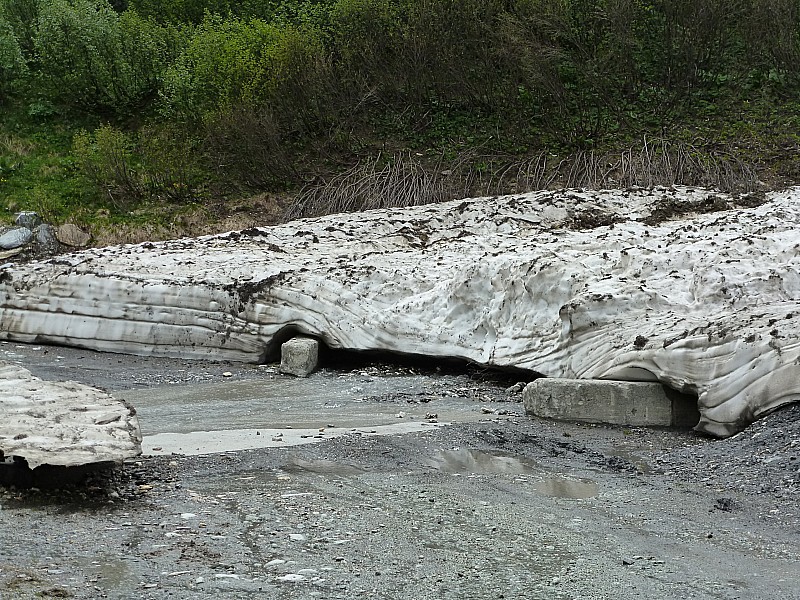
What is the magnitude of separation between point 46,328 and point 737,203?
784 cm

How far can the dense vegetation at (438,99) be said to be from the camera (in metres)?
17.2

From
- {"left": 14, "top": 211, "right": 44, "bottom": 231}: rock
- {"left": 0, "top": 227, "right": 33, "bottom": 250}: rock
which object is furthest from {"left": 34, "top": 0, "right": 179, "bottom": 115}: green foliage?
{"left": 0, "top": 227, "right": 33, "bottom": 250}: rock

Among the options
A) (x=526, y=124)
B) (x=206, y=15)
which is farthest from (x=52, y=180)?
(x=526, y=124)

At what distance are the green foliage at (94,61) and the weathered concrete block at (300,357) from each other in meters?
15.2

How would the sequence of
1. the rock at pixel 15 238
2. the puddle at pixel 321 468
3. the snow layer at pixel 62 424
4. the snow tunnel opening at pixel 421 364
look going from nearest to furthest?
the snow layer at pixel 62 424 → the puddle at pixel 321 468 → the snow tunnel opening at pixel 421 364 → the rock at pixel 15 238

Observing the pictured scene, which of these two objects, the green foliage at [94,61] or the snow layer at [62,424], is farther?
the green foliage at [94,61]

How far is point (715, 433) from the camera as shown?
569 cm

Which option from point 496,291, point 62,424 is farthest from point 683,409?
point 62,424

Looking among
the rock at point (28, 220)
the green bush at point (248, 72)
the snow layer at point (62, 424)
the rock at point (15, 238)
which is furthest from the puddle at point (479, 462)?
the green bush at point (248, 72)

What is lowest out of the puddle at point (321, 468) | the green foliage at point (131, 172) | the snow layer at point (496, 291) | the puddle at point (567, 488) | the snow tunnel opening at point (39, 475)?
the snow tunnel opening at point (39, 475)

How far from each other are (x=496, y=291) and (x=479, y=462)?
2.81 meters

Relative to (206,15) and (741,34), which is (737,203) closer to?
(741,34)

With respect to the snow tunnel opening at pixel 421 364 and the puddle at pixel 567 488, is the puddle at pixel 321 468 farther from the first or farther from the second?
the snow tunnel opening at pixel 421 364

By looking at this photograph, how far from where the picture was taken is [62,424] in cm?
471
